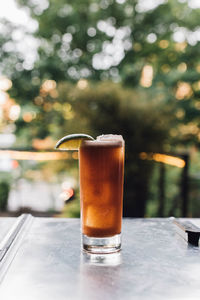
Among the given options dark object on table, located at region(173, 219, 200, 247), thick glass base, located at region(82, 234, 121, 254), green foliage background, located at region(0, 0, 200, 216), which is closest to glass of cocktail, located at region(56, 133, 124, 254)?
thick glass base, located at region(82, 234, 121, 254)

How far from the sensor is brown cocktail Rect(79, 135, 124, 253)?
0.84 m

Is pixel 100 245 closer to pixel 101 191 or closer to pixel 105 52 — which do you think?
pixel 101 191

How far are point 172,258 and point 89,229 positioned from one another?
22 centimetres

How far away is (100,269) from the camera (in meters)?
0.73

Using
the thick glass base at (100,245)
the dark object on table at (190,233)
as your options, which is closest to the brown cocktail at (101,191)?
the thick glass base at (100,245)

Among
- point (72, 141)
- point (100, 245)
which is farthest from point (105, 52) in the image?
point (100, 245)

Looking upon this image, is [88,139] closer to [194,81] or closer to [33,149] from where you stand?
[33,149]

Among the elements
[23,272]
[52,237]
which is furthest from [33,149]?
[23,272]

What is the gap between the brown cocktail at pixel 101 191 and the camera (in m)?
0.84

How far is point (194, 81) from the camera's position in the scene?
311 inches

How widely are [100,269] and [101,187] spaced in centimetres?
21

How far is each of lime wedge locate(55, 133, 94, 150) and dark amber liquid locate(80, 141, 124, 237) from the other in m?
0.02

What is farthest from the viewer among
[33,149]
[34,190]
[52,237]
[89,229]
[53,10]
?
[53,10]

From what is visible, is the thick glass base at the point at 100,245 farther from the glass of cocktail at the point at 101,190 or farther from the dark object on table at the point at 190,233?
the dark object on table at the point at 190,233
